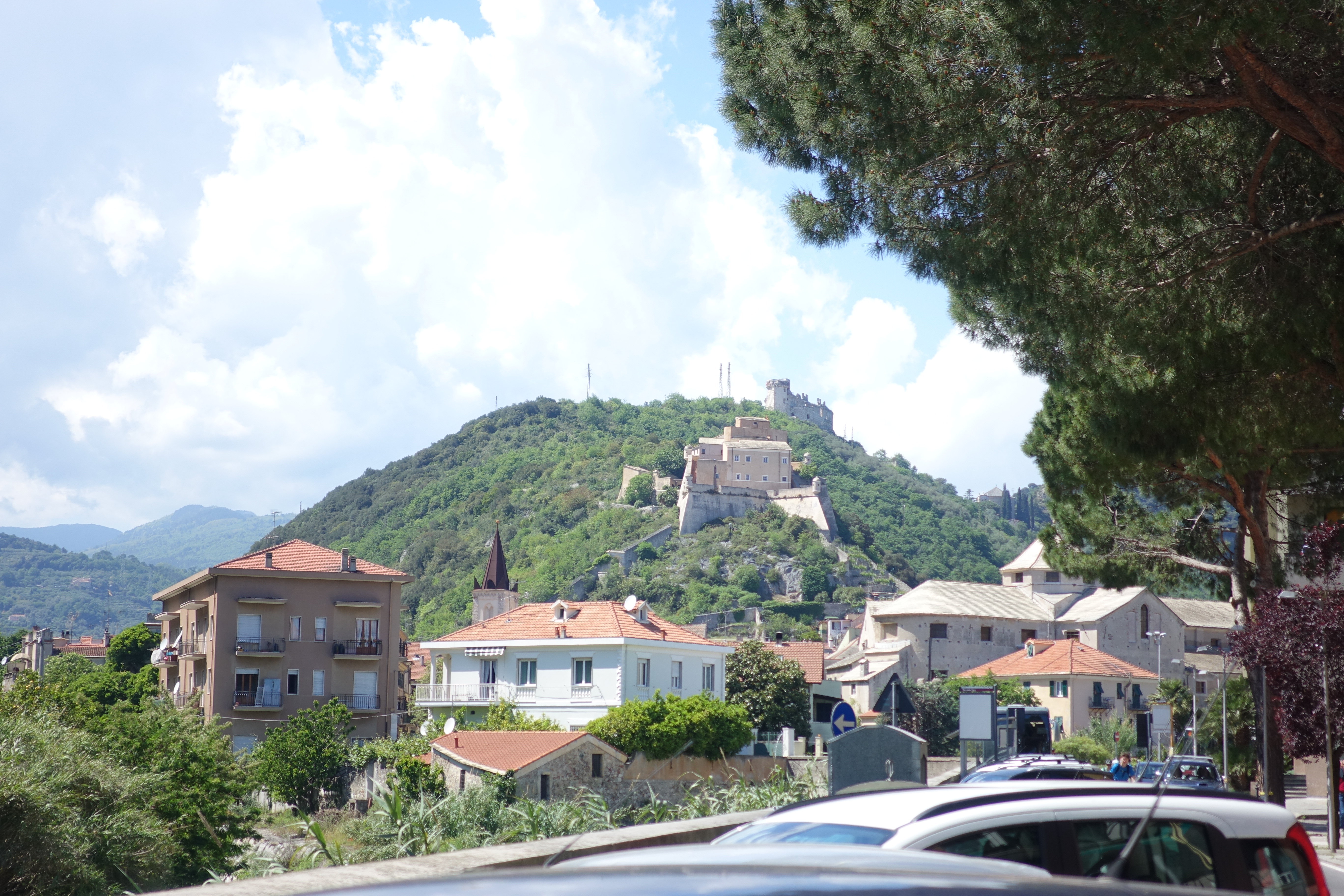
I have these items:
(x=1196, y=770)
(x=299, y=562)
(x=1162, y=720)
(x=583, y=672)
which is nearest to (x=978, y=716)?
(x=1162, y=720)

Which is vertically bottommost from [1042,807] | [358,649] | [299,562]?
[358,649]

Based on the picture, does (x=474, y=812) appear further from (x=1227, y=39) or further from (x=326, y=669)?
(x=326, y=669)

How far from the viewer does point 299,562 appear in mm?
54938

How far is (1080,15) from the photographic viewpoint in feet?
26.2

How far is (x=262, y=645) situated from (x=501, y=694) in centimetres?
1323

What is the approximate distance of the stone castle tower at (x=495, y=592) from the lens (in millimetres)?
104250

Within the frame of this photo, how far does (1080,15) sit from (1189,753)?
119ft

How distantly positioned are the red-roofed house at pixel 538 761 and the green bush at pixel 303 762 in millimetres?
5072

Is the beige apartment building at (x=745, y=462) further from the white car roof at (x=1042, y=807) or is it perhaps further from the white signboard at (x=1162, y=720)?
the white car roof at (x=1042, y=807)

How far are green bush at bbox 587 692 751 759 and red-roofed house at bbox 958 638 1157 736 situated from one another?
35682mm

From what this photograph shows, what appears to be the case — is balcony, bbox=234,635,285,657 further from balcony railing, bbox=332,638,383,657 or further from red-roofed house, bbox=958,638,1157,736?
red-roofed house, bbox=958,638,1157,736

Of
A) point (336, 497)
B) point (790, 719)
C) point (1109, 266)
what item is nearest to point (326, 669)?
point (790, 719)

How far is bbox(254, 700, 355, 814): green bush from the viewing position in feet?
119

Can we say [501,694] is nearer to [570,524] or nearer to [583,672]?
[583,672]
